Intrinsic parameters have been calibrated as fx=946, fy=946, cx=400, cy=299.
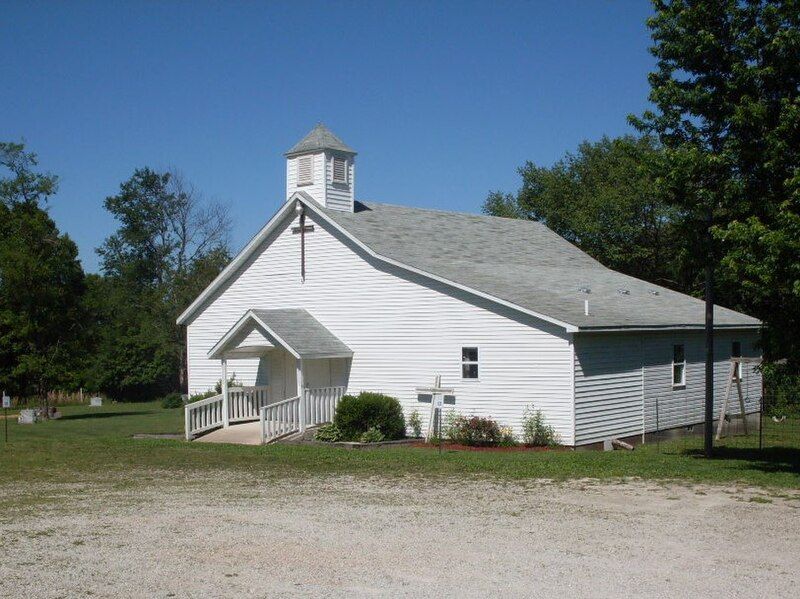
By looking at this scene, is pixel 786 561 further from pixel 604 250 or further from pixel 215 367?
pixel 604 250

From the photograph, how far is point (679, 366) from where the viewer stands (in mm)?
27375

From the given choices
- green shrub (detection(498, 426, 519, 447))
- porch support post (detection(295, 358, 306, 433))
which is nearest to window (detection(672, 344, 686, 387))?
green shrub (detection(498, 426, 519, 447))

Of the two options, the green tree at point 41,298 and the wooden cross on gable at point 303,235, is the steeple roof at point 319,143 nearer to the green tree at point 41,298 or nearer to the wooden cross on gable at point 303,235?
the wooden cross on gable at point 303,235

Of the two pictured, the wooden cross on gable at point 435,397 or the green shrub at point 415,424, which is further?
the green shrub at point 415,424

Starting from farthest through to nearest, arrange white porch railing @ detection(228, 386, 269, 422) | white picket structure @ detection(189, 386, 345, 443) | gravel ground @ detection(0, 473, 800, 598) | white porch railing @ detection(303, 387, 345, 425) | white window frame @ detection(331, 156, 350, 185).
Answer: white window frame @ detection(331, 156, 350, 185) < white porch railing @ detection(228, 386, 269, 422) < white porch railing @ detection(303, 387, 345, 425) < white picket structure @ detection(189, 386, 345, 443) < gravel ground @ detection(0, 473, 800, 598)

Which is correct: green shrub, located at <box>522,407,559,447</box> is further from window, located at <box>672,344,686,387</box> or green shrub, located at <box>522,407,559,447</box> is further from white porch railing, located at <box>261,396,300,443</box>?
white porch railing, located at <box>261,396,300,443</box>

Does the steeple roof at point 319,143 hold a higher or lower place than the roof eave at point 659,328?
higher

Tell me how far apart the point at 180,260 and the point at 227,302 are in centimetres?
3765

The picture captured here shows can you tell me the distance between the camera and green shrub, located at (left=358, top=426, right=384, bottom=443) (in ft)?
79.1

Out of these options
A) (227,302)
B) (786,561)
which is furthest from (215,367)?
(786,561)

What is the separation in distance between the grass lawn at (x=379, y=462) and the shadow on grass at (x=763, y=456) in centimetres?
2

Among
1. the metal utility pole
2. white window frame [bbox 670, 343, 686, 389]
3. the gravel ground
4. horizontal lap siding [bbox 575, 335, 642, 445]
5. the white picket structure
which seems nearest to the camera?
the gravel ground

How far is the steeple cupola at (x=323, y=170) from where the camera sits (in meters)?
28.9

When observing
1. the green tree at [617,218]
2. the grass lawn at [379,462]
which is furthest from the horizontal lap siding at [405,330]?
the green tree at [617,218]
